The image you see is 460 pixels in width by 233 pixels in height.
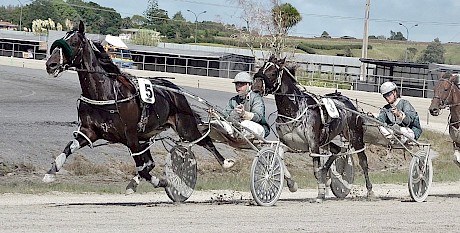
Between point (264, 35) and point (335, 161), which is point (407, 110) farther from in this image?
point (264, 35)

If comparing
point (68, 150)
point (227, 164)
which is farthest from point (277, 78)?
point (68, 150)

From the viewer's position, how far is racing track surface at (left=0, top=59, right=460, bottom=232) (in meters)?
10.1

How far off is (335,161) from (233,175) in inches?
222

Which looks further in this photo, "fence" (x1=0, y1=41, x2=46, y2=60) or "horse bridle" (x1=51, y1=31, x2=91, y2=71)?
"fence" (x1=0, y1=41, x2=46, y2=60)

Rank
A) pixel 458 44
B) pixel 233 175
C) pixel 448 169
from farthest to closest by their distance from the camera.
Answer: pixel 458 44 < pixel 448 169 < pixel 233 175

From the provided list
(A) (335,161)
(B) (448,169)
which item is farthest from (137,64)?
(A) (335,161)

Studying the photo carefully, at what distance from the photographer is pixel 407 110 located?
15906 millimetres

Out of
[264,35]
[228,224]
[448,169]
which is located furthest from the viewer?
[264,35]

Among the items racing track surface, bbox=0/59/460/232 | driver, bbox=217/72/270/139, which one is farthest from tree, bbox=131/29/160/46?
driver, bbox=217/72/270/139

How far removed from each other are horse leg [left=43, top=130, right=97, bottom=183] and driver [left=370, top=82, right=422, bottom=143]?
5.71 metres

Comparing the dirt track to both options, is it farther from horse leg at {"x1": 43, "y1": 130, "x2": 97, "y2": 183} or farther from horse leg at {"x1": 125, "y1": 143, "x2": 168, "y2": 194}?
horse leg at {"x1": 43, "y1": 130, "x2": 97, "y2": 183}

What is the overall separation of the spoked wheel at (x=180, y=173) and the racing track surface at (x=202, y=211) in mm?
191

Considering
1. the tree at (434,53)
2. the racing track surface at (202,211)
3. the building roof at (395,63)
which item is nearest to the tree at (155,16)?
the tree at (434,53)

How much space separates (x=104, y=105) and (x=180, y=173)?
2.00 m
